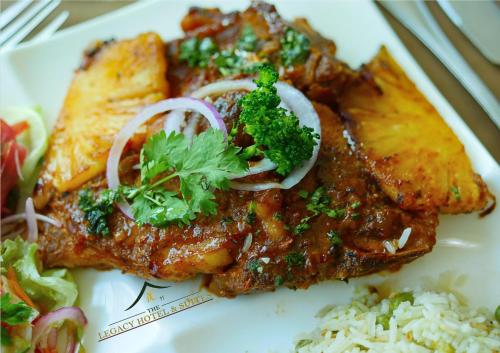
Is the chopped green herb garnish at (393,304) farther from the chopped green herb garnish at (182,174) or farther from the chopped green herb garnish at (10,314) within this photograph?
the chopped green herb garnish at (10,314)

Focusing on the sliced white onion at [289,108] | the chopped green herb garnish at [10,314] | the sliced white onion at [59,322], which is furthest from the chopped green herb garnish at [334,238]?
the chopped green herb garnish at [10,314]

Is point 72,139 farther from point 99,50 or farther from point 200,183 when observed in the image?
point 200,183

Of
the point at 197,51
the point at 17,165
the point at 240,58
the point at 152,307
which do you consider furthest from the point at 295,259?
the point at 17,165

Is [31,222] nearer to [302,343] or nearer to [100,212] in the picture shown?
[100,212]

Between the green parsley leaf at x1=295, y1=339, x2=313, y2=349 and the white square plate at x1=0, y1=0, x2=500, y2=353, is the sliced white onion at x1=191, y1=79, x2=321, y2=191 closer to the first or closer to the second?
the white square plate at x1=0, y1=0, x2=500, y2=353

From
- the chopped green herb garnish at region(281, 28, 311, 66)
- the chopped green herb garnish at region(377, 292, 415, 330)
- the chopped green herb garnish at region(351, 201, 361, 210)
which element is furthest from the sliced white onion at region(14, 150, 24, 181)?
the chopped green herb garnish at region(377, 292, 415, 330)

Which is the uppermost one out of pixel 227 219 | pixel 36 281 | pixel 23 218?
pixel 23 218
